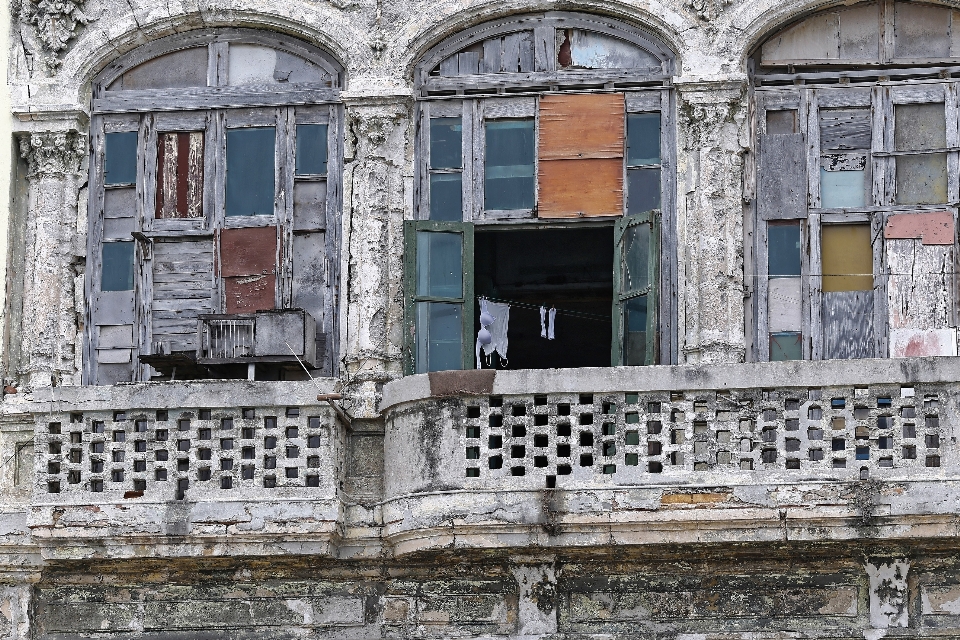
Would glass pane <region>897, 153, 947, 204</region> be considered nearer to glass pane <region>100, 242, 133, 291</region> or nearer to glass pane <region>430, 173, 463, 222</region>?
glass pane <region>430, 173, 463, 222</region>

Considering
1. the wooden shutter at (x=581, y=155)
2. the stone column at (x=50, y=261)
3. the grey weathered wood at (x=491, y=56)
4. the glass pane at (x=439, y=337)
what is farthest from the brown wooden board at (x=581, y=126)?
the stone column at (x=50, y=261)

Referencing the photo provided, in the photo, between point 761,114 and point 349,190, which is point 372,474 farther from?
point 761,114

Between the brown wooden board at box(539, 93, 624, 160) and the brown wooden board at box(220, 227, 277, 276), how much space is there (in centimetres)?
217

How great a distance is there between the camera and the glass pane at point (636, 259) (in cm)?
1595

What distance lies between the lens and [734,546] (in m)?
15.0

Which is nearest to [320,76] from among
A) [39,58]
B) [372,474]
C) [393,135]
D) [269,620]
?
[393,135]

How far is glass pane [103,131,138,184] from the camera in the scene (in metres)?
16.9

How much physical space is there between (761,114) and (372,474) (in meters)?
3.99

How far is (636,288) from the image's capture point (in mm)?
15969

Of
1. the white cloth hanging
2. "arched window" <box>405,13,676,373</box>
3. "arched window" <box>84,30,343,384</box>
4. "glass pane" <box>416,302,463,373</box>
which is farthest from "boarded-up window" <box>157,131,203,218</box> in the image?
the white cloth hanging

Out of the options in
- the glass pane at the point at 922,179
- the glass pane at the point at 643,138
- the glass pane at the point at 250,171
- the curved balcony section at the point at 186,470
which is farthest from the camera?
the glass pane at the point at 250,171

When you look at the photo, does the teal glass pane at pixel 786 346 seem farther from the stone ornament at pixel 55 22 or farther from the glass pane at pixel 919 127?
the stone ornament at pixel 55 22

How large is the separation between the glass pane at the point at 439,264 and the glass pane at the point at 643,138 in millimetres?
1470

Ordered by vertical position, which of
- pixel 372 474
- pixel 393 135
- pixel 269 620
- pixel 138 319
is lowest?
pixel 269 620
